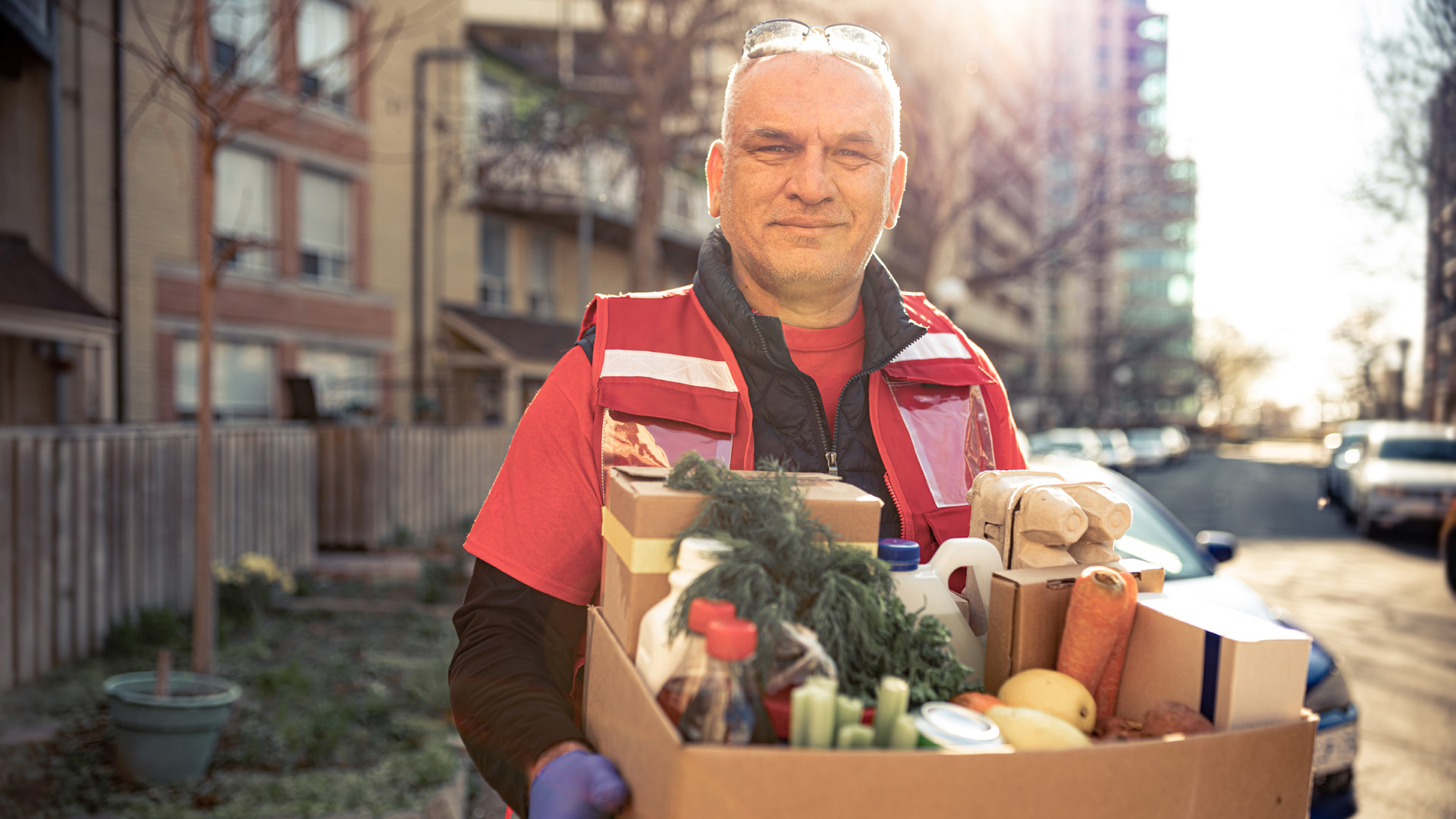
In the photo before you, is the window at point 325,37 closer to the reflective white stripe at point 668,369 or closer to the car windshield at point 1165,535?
the car windshield at point 1165,535

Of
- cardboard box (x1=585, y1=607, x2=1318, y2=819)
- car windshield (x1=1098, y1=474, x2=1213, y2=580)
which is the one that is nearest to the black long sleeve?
cardboard box (x1=585, y1=607, x2=1318, y2=819)

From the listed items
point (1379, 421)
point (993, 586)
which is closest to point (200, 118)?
point (993, 586)

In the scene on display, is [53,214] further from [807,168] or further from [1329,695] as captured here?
[1329,695]

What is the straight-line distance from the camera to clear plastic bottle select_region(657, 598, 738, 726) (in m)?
1.06

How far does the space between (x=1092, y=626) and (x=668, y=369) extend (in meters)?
0.87

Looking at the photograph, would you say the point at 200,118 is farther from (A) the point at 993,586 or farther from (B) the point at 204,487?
(A) the point at 993,586

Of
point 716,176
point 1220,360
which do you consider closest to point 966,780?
point 716,176

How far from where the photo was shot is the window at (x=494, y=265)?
61.8 ft

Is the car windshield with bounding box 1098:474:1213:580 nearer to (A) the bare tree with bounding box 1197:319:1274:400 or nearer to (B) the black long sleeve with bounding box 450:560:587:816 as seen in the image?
(B) the black long sleeve with bounding box 450:560:587:816

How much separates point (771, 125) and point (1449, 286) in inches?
170

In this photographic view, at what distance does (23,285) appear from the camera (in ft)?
26.5

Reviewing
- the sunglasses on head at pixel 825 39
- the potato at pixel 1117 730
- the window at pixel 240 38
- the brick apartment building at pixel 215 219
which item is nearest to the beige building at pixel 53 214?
the brick apartment building at pixel 215 219

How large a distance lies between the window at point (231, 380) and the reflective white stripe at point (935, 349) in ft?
43.8

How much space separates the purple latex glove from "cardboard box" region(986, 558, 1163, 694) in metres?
0.58
